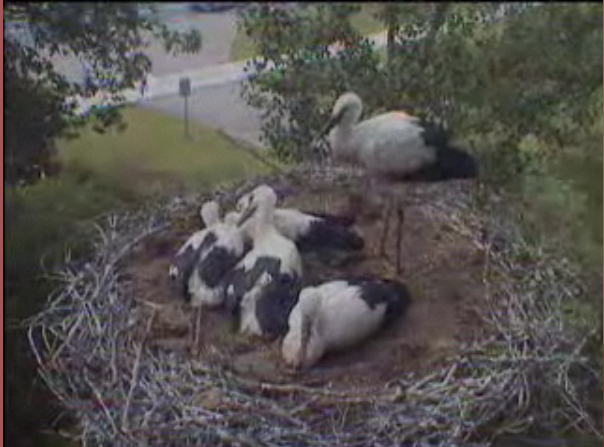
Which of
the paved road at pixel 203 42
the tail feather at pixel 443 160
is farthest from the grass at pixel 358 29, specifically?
the tail feather at pixel 443 160

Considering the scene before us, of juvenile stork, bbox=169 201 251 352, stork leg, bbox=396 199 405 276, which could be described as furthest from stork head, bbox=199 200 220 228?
stork leg, bbox=396 199 405 276

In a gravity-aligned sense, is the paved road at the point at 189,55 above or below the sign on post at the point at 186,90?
above

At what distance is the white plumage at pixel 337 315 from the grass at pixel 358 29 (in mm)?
270

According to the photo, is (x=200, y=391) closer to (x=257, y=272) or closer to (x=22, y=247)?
(x=257, y=272)

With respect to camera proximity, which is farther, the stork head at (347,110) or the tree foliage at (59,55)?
the stork head at (347,110)

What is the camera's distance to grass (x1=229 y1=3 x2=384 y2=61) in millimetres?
1468

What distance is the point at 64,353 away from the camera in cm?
155

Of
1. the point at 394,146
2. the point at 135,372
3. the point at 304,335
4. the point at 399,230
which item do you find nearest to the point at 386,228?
the point at 399,230

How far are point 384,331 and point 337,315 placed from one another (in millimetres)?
88

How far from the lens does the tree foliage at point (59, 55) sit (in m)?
1.42

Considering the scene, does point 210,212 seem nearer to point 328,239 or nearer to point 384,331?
point 328,239

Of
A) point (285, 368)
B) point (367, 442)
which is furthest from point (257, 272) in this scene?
point (367, 442)

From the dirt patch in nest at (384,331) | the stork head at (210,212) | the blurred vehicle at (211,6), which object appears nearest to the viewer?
the blurred vehicle at (211,6)

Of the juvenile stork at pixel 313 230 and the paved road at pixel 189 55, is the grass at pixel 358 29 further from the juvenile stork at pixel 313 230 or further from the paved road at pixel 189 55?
the juvenile stork at pixel 313 230
